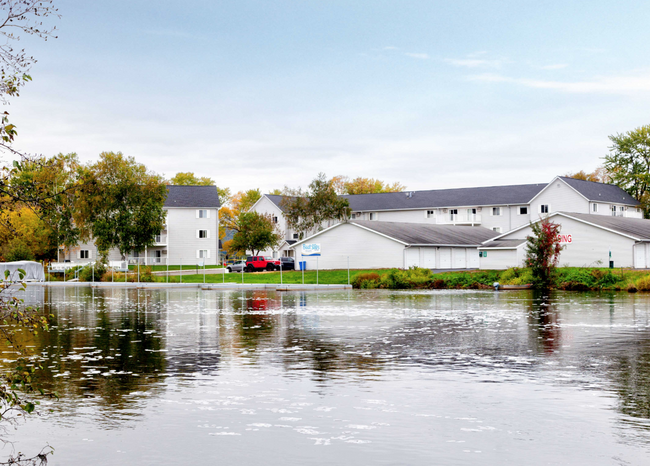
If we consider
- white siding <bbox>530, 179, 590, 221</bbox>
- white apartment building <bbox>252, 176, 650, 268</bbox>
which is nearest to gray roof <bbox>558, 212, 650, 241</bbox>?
white apartment building <bbox>252, 176, 650, 268</bbox>

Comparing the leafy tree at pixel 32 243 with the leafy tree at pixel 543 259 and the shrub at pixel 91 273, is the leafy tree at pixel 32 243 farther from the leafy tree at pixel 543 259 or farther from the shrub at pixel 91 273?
the leafy tree at pixel 543 259

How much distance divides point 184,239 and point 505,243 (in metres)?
43.0

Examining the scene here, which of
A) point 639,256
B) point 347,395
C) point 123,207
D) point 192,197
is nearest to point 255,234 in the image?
point 192,197

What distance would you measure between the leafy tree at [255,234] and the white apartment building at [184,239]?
7688 mm

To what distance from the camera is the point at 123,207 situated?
81.5 metres

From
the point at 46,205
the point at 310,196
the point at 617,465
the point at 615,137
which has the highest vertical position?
the point at 615,137

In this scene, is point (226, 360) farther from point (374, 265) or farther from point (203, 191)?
point (203, 191)

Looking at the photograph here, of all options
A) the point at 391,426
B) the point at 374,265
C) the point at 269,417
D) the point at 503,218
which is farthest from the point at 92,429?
the point at 503,218

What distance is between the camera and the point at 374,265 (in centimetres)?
7269

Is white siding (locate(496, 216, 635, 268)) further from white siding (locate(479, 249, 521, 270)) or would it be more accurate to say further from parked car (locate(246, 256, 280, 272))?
parked car (locate(246, 256, 280, 272))

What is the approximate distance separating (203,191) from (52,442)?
9133 centimetres

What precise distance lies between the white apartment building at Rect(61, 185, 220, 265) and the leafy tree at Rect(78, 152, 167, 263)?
10449mm

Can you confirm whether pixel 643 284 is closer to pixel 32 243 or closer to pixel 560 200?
pixel 560 200

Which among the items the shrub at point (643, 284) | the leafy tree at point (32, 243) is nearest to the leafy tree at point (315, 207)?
the leafy tree at point (32, 243)
